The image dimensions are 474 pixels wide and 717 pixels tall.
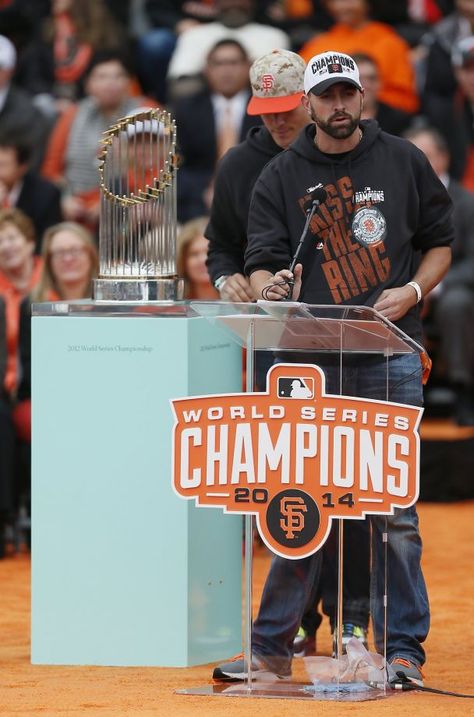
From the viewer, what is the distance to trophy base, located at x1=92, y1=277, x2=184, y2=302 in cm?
643

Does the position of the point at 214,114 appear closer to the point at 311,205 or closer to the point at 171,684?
the point at 311,205

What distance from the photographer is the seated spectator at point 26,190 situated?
11.9 m

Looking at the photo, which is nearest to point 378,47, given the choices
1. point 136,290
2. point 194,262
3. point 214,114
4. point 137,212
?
point 214,114

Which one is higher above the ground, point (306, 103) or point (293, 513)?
point (306, 103)

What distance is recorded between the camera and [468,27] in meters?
13.0

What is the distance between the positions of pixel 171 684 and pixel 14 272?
4.52 m

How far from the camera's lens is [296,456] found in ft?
18.2

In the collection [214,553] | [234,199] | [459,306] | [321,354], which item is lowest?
[214,553]

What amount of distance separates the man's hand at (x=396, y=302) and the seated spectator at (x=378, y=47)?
715cm

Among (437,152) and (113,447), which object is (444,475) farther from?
(113,447)

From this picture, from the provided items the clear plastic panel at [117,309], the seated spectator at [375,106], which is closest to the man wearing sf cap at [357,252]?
the clear plastic panel at [117,309]

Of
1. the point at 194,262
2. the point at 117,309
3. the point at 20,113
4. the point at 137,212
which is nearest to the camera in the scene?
the point at 117,309

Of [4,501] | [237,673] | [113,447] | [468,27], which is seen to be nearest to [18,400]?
[4,501]

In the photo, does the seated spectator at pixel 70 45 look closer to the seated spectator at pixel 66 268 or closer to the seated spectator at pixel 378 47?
the seated spectator at pixel 378 47
